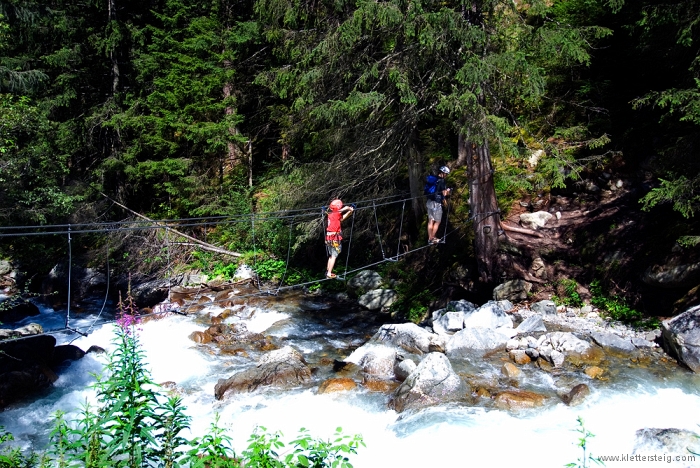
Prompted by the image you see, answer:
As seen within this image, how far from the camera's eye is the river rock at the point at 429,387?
679 cm

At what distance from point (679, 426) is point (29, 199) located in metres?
14.1

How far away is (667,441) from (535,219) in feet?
19.3

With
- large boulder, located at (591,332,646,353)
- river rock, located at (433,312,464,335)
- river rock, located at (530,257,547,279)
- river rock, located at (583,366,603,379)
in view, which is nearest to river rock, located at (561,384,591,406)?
river rock, located at (583,366,603,379)

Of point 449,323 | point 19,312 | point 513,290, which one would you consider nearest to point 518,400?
point 449,323

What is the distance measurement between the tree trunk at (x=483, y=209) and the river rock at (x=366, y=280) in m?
2.71

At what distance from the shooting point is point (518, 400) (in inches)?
261

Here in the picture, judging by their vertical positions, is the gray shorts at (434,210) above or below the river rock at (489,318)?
above

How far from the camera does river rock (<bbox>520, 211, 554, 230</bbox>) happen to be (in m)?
10.8

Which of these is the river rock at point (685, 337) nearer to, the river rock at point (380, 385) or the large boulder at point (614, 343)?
the large boulder at point (614, 343)

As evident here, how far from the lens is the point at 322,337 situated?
393 inches

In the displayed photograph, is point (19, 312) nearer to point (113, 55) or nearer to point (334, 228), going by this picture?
point (113, 55)

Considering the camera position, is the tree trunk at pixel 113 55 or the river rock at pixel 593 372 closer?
the river rock at pixel 593 372

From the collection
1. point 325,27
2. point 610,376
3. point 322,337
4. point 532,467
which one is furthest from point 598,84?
point 532,467

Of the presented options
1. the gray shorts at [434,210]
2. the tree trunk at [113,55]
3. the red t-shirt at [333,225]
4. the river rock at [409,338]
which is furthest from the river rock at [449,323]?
the tree trunk at [113,55]
